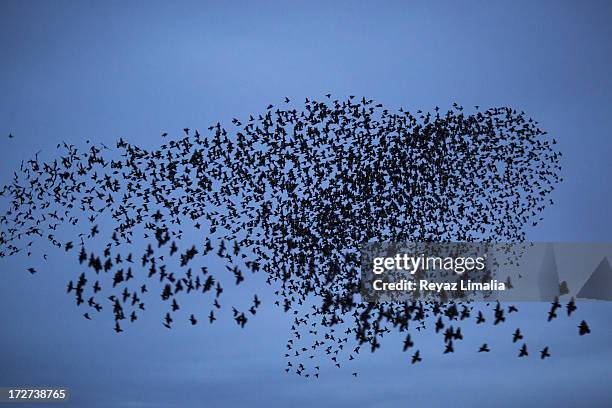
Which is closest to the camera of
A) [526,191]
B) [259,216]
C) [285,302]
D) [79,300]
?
[79,300]

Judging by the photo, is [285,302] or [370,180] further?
[370,180]

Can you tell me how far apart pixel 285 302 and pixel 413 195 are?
6876mm

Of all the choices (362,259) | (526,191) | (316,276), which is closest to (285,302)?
(316,276)

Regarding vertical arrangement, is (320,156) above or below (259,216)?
above

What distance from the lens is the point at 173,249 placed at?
→ 2419 cm

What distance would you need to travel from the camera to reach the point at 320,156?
28.8m

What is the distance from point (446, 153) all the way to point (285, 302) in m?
9.25

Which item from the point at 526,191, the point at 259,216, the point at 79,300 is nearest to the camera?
the point at 79,300

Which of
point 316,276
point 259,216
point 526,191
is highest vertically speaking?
point 526,191

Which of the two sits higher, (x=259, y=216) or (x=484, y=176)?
(x=484, y=176)

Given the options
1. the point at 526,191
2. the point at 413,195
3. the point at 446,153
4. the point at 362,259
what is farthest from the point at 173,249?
the point at 526,191

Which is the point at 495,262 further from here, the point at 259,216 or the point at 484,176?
the point at 259,216

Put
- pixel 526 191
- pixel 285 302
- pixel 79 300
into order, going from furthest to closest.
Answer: pixel 526 191, pixel 285 302, pixel 79 300

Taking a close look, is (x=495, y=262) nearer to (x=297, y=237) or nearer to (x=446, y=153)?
(x=446, y=153)
